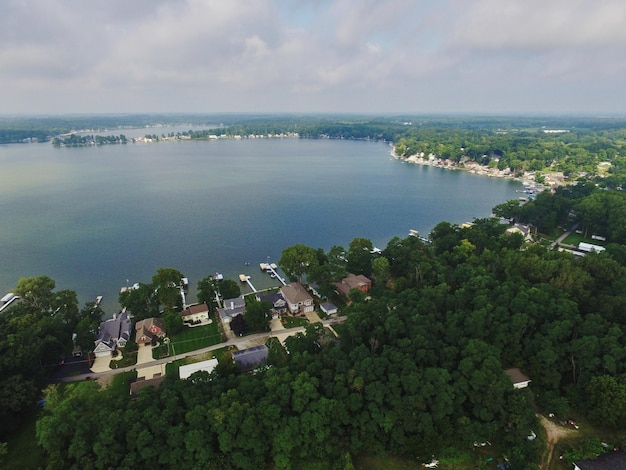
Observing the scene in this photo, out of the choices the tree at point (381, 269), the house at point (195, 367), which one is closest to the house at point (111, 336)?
the house at point (195, 367)

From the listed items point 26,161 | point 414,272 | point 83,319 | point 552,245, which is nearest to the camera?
point 83,319

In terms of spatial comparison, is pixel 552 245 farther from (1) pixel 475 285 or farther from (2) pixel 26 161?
(2) pixel 26 161

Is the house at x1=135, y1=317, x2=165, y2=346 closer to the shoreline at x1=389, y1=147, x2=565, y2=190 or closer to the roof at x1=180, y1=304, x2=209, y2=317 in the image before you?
the roof at x1=180, y1=304, x2=209, y2=317

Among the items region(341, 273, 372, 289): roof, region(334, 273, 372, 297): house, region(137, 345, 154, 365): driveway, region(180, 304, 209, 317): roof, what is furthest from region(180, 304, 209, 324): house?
region(341, 273, 372, 289): roof

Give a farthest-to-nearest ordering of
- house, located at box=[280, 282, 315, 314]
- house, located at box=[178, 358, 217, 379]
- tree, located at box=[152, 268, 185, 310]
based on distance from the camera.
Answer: house, located at box=[280, 282, 315, 314] < tree, located at box=[152, 268, 185, 310] < house, located at box=[178, 358, 217, 379]

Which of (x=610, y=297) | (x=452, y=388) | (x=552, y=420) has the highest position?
(x=610, y=297)

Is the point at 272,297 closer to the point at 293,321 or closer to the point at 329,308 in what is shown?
the point at 293,321

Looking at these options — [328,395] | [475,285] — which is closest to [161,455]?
[328,395]
